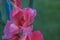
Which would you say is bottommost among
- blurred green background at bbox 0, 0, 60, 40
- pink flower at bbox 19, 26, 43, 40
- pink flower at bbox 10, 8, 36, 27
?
blurred green background at bbox 0, 0, 60, 40

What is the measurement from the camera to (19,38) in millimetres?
416

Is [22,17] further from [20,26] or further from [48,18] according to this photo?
[48,18]

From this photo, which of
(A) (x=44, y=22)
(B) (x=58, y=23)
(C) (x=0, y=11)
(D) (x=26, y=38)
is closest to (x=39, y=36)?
(D) (x=26, y=38)

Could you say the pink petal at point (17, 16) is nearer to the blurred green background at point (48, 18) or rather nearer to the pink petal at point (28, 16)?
the pink petal at point (28, 16)

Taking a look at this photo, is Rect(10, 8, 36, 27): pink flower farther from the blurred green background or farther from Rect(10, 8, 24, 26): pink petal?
the blurred green background

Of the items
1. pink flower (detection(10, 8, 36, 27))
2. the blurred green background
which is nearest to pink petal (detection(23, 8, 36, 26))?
pink flower (detection(10, 8, 36, 27))

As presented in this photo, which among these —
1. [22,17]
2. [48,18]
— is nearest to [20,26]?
[22,17]

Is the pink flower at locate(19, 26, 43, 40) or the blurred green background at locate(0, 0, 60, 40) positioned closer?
the pink flower at locate(19, 26, 43, 40)

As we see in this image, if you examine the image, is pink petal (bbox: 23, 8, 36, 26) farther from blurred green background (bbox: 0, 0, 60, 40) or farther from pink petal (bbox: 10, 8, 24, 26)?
blurred green background (bbox: 0, 0, 60, 40)

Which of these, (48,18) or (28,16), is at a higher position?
(28,16)

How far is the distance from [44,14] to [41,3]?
116 mm

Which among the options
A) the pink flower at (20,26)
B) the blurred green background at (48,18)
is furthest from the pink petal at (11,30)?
the blurred green background at (48,18)

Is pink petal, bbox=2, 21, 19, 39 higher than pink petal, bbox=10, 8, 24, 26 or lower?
lower

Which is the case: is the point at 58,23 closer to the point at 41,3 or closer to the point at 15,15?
the point at 41,3
